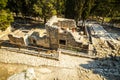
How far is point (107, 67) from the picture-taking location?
24.5 meters

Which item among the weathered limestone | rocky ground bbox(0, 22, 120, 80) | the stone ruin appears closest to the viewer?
the weathered limestone

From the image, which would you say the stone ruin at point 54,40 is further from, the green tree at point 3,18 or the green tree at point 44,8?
the green tree at point 44,8

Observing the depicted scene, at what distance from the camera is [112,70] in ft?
78.1

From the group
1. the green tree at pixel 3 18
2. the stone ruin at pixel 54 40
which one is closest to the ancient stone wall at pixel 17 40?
the stone ruin at pixel 54 40

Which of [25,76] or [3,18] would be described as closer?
[25,76]

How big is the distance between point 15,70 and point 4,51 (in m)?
5.68

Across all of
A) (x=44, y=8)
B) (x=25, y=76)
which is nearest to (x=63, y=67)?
(x=25, y=76)

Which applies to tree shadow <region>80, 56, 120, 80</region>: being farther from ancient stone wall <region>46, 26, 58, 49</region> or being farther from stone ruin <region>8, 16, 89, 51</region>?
ancient stone wall <region>46, 26, 58, 49</region>

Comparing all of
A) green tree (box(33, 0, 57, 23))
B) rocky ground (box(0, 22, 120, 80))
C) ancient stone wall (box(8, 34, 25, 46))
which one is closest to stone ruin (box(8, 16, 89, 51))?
ancient stone wall (box(8, 34, 25, 46))

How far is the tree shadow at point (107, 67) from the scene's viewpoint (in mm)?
22812

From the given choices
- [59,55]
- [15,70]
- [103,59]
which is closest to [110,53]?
[103,59]

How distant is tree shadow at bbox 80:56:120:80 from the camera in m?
22.8

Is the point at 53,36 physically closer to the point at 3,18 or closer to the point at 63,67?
the point at 63,67

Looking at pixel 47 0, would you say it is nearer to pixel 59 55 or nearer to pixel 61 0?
pixel 61 0
